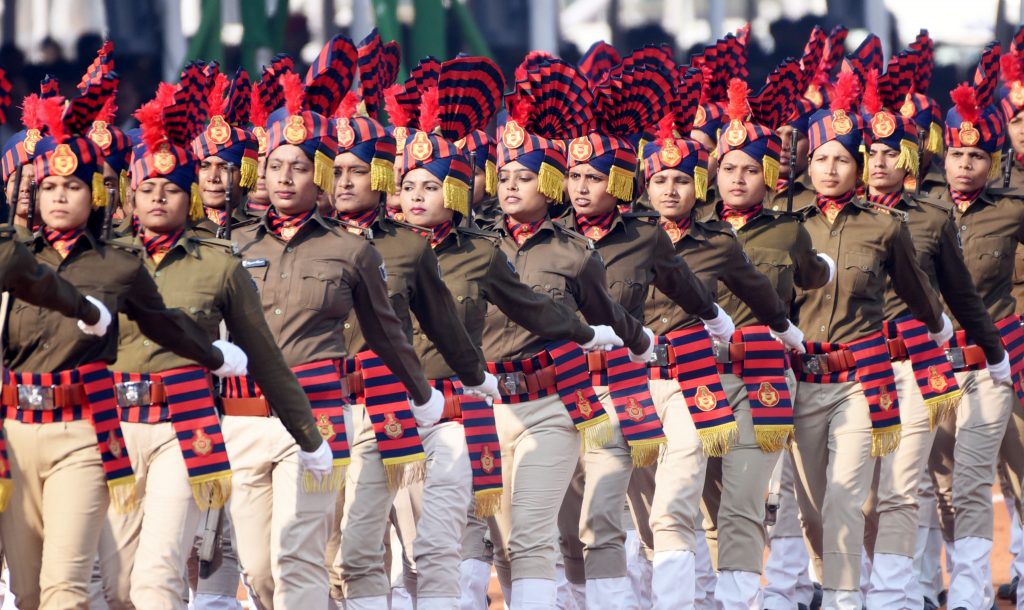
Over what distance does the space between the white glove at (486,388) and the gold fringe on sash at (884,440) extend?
2.11m

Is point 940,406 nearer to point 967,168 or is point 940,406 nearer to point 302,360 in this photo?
point 967,168

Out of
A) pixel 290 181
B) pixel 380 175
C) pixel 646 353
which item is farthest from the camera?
pixel 646 353

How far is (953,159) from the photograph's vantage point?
1244 centimetres

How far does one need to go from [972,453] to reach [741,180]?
195 cm

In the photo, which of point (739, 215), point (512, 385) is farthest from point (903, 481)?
point (512, 385)

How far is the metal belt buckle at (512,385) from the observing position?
9.84 m

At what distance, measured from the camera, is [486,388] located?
9461mm

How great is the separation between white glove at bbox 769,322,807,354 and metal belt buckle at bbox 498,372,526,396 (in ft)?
4.60

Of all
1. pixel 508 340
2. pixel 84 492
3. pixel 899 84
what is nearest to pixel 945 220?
pixel 899 84

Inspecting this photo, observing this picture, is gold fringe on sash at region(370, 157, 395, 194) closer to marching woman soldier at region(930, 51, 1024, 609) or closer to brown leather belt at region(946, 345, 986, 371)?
marching woman soldier at region(930, 51, 1024, 609)

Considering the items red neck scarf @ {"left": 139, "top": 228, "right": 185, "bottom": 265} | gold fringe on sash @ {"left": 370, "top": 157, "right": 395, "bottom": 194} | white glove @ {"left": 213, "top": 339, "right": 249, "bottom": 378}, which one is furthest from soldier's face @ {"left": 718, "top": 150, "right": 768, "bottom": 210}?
white glove @ {"left": 213, "top": 339, "right": 249, "bottom": 378}

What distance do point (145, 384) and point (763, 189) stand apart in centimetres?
361

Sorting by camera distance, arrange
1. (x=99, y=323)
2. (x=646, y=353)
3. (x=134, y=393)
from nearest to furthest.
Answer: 1. (x=99, y=323)
2. (x=134, y=393)
3. (x=646, y=353)

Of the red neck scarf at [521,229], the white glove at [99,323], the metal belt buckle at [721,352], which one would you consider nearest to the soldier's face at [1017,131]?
the metal belt buckle at [721,352]
